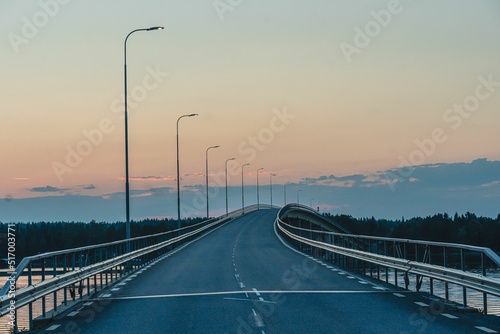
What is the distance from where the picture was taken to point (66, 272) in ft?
59.2

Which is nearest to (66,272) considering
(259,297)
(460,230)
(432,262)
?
(259,297)

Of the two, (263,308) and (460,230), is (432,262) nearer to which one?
(263,308)

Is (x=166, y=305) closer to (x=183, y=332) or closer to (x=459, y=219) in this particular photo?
(x=183, y=332)

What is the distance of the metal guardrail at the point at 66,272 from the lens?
13086mm

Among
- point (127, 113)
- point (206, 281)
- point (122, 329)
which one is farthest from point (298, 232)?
point (122, 329)

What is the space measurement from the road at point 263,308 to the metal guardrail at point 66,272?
0.59 m

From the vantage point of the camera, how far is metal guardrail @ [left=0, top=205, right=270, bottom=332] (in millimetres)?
13086

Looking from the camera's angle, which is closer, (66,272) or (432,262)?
(66,272)

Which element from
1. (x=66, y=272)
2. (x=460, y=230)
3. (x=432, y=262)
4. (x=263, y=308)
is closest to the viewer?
(x=263, y=308)

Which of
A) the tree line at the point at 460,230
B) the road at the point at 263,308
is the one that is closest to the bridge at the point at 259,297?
the road at the point at 263,308

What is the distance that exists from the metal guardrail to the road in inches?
23.3

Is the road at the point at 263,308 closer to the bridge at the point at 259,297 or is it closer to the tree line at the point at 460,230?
the bridge at the point at 259,297

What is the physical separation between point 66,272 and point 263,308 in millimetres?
4647

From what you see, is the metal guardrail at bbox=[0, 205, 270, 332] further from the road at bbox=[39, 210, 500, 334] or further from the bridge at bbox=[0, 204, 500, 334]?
the road at bbox=[39, 210, 500, 334]
